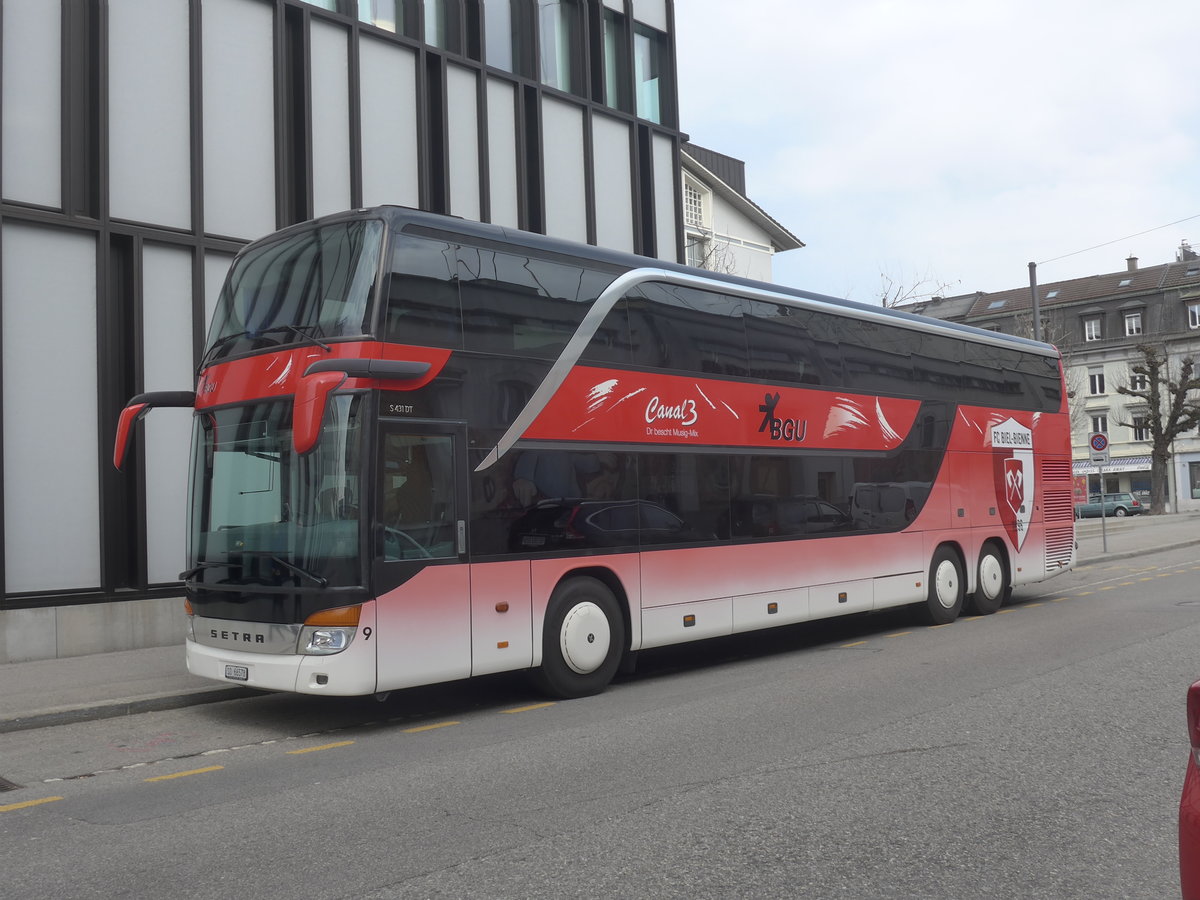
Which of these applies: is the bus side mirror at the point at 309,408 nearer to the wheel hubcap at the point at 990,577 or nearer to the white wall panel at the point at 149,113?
the white wall panel at the point at 149,113

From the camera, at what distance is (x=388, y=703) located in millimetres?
9734

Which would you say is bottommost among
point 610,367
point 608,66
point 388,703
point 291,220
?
point 388,703

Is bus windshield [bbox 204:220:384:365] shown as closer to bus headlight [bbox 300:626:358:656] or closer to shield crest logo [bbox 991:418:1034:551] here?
bus headlight [bbox 300:626:358:656]

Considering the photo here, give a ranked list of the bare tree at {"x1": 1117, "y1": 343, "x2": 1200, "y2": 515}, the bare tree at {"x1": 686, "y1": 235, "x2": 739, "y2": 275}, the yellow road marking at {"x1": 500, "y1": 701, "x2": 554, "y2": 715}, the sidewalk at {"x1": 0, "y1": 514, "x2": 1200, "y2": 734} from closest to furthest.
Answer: the yellow road marking at {"x1": 500, "y1": 701, "x2": 554, "y2": 715} → the sidewalk at {"x1": 0, "y1": 514, "x2": 1200, "y2": 734} → the bare tree at {"x1": 686, "y1": 235, "x2": 739, "y2": 275} → the bare tree at {"x1": 1117, "y1": 343, "x2": 1200, "y2": 515}

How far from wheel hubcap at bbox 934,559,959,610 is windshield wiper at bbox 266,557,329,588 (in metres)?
8.86

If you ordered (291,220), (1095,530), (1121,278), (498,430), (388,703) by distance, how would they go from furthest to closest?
1. (1121,278)
2. (1095,530)
3. (291,220)
4. (388,703)
5. (498,430)

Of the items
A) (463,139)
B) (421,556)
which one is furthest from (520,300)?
(463,139)

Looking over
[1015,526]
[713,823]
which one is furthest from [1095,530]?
[713,823]

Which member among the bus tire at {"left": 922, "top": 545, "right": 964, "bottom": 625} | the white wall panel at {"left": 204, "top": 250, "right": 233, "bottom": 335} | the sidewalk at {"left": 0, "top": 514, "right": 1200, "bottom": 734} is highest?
the white wall panel at {"left": 204, "top": 250, "right": 233, "bottom": 335}

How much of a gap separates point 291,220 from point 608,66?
772 centimetres

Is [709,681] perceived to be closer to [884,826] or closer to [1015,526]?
[884,826]

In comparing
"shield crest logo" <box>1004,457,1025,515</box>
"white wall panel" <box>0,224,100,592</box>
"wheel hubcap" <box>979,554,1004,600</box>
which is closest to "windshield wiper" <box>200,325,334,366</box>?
"white wall panel" <box>0,224,100,592</box>

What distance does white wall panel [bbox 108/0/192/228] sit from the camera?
13.5 metres

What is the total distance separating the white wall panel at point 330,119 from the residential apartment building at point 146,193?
1.1 inches
